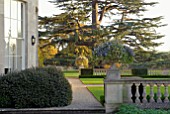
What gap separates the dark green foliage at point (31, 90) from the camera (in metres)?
9.87

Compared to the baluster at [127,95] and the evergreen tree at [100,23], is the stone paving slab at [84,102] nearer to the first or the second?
the baluster at [127,95]

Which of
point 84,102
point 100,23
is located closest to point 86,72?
point 100,23

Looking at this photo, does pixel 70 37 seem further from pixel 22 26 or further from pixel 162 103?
pixel 162 103

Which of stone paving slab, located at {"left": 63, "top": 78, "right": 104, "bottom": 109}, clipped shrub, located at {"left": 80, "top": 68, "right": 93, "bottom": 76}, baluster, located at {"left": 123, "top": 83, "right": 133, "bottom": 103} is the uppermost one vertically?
baluster, located at {"left": 123, "top": 83, "right": 133, "bottom": 103}

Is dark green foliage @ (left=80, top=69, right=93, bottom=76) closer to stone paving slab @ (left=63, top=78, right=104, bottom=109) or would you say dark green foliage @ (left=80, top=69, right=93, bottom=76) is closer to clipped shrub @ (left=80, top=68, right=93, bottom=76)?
clipped shrub @ (left=80, top=68, right=93, bottom=76)

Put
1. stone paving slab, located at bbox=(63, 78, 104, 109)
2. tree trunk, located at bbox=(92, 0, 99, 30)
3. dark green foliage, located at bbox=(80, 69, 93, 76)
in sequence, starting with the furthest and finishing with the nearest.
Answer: tree trunk, located at bbox=(92, 0, 99, 30), dark green foliage, located at bbox=(80, 69, 93, 76), stone paving slab, located at bbox=(63, 78, 104, 109)

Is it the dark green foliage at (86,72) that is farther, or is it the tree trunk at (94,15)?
the tree trunk at (94,15)

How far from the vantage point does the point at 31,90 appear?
32.4 feet

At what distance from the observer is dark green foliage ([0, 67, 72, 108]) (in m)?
9.87

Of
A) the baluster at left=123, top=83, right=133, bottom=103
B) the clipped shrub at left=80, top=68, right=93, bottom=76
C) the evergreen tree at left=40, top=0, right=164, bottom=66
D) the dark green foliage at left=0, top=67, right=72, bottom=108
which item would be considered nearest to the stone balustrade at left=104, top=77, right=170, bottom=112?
the baluster at left=123, top=83, right=133, bottom=103

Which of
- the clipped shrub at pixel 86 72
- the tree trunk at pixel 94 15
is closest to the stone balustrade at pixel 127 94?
the clipped shrub at pixel 86 72

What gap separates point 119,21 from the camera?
118ft

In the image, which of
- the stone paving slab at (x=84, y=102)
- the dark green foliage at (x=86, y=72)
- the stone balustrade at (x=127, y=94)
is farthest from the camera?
the dark green foliage at (x=86, y=72)

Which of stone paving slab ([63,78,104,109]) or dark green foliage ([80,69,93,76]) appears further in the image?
dark green foliage ([80,69,93,76])
